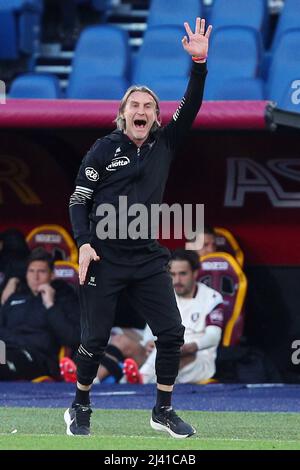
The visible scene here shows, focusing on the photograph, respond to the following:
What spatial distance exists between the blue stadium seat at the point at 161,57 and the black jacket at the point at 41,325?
9.23 ft

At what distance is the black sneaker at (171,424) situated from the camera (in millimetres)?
6215

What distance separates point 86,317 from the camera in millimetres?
6281

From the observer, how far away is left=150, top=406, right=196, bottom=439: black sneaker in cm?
621

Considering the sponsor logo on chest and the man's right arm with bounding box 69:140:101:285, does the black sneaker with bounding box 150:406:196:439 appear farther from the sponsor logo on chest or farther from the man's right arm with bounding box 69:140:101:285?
the sponsor logo on chest

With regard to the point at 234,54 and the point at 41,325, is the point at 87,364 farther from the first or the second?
the point at 234,54

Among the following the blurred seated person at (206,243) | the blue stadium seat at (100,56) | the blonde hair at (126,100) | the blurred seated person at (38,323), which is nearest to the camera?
the blonde hair at (126,100)

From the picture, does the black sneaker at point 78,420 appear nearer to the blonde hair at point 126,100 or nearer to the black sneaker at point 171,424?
the black sneaker at point 171,424

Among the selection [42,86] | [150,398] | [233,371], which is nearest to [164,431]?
[150,398]

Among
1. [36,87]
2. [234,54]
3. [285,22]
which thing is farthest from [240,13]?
[36,87]

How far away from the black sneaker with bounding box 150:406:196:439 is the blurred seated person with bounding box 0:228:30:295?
4.36 meters

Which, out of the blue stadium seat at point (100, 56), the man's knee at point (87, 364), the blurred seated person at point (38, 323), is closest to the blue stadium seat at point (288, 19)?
the blue stadium seat at point (100, 56)

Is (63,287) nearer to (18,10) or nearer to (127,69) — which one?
(127,69)

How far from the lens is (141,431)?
6695 mm

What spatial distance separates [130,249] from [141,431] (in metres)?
1.04
